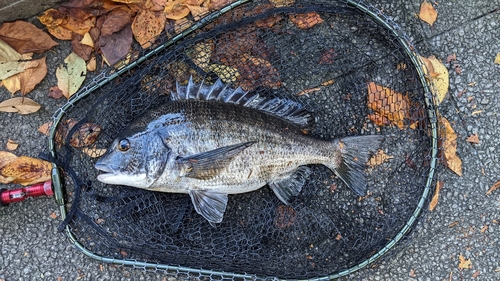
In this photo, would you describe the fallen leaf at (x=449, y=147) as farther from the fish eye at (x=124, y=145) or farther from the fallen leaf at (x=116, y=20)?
the fallen leaf at (x=116, y=20)

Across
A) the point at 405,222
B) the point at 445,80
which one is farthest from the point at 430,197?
the point at 445,80

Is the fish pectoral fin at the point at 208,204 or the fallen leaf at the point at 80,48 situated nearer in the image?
the fish pectoral fin at the point at 208,204

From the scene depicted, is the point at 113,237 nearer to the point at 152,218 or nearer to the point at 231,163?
the point at 152,218

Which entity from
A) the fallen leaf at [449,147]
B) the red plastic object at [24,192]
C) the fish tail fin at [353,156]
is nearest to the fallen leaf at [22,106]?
the red plastic object at [24,192]

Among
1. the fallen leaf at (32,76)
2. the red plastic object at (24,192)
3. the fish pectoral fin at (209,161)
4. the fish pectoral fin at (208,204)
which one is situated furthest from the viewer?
the fallen leaf at (32,76)

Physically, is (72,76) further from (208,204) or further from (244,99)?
(208,204)

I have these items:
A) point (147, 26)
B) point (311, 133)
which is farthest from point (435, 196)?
point (147, 26)
